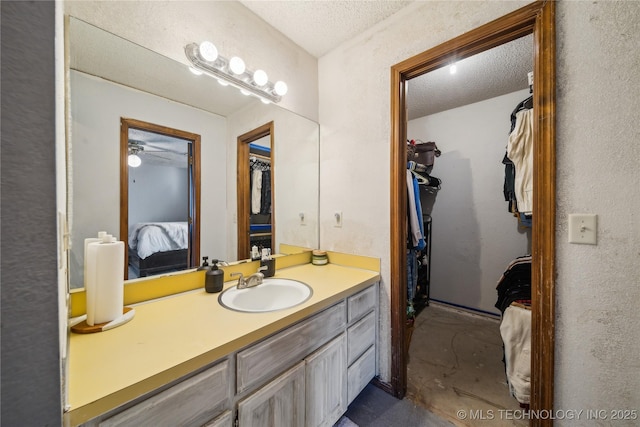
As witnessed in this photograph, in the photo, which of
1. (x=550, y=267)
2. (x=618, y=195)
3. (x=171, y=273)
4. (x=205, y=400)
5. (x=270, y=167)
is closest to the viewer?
(x=205, y=400)

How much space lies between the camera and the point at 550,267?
3.13 ft

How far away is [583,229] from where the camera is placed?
901 mm

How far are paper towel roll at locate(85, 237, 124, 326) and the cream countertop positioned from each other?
7cm

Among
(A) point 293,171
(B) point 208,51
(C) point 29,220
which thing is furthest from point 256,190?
(C) point 29,220

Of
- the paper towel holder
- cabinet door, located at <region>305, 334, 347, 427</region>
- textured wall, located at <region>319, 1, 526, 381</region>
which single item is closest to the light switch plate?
textured wall, located at <region>319, 1, 526, 381</region>

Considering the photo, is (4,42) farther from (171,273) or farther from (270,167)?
(270,167)

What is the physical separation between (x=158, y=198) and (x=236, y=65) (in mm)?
805

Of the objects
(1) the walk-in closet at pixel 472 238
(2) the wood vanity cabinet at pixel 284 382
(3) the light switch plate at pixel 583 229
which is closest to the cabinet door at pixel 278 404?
(2) the wood vanity cabinet at pixel 284 382

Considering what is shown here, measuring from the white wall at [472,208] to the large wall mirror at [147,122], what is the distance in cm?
205

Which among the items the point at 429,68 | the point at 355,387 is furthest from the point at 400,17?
the point at 355,387

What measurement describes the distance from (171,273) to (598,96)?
6.29 ft

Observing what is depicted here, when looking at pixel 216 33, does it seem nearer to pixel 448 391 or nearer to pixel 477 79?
pixel 477 79

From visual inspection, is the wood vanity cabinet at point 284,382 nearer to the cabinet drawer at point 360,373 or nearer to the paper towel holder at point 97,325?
the cabinet drawer at point 360,373

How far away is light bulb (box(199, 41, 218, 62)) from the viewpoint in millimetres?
1121
